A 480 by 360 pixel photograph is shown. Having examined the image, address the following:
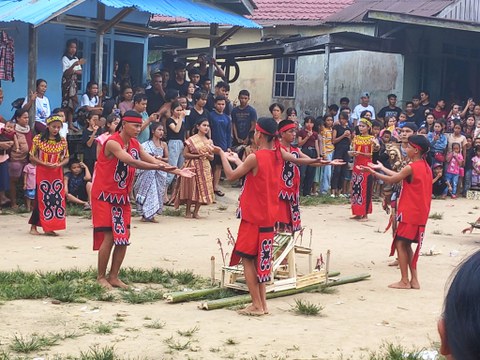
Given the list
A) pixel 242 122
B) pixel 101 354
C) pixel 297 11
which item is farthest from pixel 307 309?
pixel 297 11

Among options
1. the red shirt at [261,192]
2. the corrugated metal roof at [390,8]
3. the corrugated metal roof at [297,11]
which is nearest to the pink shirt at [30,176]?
the red shirt at [261,192]

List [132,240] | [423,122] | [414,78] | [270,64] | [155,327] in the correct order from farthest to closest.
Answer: [270,64], [414,78], [423,122], [132,240], [155,327]

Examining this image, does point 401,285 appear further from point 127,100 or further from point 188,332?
point 127,100

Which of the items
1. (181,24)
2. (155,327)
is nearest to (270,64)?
(181,24)

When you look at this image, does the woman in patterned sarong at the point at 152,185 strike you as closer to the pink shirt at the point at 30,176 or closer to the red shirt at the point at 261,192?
the pink shirt at the point at 30,176

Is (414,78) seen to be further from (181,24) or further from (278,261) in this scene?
(278,261)

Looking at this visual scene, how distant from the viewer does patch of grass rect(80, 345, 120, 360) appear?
5301 millimetres

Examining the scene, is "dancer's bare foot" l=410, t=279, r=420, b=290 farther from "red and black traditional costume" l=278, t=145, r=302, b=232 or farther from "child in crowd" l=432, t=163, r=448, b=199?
"child in crowd" l=432, t=163, r=448, b=199

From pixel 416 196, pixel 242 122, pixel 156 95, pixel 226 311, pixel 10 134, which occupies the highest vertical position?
pixel 156 95

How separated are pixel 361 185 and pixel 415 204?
16.6ft

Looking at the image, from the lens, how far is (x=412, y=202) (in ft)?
Result: 27.5

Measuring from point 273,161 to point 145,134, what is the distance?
7.46m

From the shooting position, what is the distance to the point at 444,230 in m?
12.8

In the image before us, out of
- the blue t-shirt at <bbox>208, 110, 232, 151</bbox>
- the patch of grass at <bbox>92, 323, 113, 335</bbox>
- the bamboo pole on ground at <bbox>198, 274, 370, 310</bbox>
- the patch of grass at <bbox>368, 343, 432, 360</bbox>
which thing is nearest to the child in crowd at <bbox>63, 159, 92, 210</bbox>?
the blue t-shirt at <bbox>208, 110, 232, 151</bbox>
